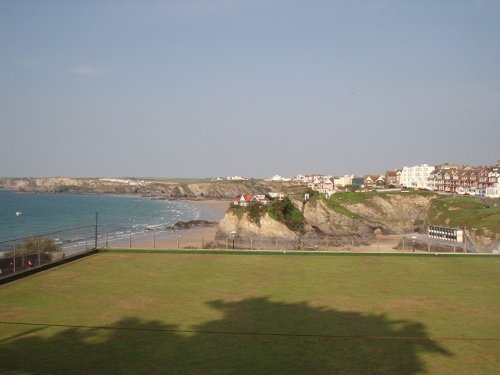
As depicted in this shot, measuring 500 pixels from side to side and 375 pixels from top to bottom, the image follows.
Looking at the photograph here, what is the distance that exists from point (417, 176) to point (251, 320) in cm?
11248

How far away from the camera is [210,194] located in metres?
182

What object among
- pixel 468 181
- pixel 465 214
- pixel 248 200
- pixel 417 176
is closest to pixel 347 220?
pixel 248 200

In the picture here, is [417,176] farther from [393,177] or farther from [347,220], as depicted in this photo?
[347,220]

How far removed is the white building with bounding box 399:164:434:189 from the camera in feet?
371

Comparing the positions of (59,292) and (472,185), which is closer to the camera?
(59,292)

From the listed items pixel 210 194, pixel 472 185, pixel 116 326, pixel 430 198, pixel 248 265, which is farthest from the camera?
pixel 210 194

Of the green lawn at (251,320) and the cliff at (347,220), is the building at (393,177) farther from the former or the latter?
the green lawn at (251,320)

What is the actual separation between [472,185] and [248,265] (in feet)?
301

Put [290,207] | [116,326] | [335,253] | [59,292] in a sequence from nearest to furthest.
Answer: [116,326]
[59,292]
[335,253]
[290,207]

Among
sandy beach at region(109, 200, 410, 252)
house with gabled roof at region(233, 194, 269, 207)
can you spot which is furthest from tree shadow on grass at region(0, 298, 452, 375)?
house with gabled roof at region(233, 194, 269, 207)

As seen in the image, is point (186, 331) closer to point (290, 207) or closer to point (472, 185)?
point (290, 207)

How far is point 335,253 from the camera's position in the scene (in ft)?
76.5

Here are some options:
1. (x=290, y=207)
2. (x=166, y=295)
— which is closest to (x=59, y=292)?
(x=166, y=295)

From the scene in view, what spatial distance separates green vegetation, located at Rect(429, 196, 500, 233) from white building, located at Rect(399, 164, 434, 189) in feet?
118
